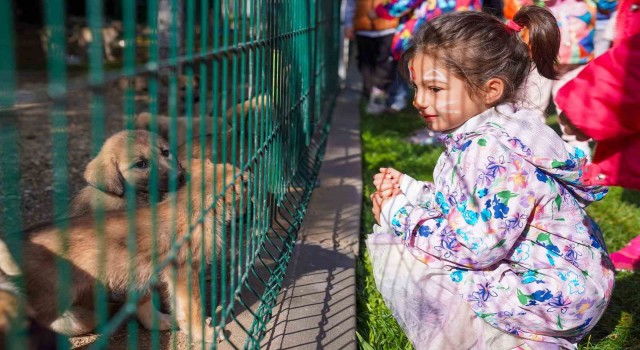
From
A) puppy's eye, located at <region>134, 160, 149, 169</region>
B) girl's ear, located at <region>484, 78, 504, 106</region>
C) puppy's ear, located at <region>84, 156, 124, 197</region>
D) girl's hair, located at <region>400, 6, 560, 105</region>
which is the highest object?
girl's hair, located at <region>400, 6, 560, 105</region>

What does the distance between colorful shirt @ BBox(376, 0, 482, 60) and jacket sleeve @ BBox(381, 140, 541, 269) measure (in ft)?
14.3

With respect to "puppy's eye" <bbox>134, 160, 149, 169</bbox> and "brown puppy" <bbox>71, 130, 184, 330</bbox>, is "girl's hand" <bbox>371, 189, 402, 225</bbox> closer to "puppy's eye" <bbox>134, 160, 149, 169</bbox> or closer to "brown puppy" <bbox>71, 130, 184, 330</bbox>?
"brown puppy" <bbox>71, 130, 184, 330</bbox>

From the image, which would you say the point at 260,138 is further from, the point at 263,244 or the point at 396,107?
the point at 396,107

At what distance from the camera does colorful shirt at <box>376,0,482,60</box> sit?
6.76m

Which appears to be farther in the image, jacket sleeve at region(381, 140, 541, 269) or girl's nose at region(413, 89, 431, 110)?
girl's nose at region(413, 89, 431, 110)

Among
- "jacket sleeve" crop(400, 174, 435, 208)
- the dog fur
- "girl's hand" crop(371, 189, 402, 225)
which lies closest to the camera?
the dog fur

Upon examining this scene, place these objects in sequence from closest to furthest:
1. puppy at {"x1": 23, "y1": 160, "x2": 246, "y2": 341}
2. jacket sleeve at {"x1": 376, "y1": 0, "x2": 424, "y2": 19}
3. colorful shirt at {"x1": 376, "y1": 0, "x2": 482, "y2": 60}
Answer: puppy at {"x1": 23, "y1": 160, "x2": 246, "y2": 341}, colorful shirt at {"x1": 376, "y1": 0, "x2": 482, "y2": 60}, jacket sleeve at {"x1": 376, "y1": 0, "x2": 424, "y2": 19}

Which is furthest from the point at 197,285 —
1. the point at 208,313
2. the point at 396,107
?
the point at 396,107

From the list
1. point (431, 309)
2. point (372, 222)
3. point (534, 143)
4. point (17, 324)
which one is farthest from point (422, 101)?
point (372, 222)

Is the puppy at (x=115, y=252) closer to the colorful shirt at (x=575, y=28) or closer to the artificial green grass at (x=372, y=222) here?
the artificial green grass at (x=372, y=222)

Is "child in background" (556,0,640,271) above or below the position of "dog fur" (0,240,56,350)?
above

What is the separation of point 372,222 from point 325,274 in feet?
4.14

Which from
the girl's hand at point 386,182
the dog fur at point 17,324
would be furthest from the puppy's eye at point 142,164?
the dog fur at point 17,324

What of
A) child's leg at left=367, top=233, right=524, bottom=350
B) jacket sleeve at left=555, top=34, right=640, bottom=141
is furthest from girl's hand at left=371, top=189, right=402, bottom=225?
jacket sleeve at left=555, top=34, right=640, bottom=141
